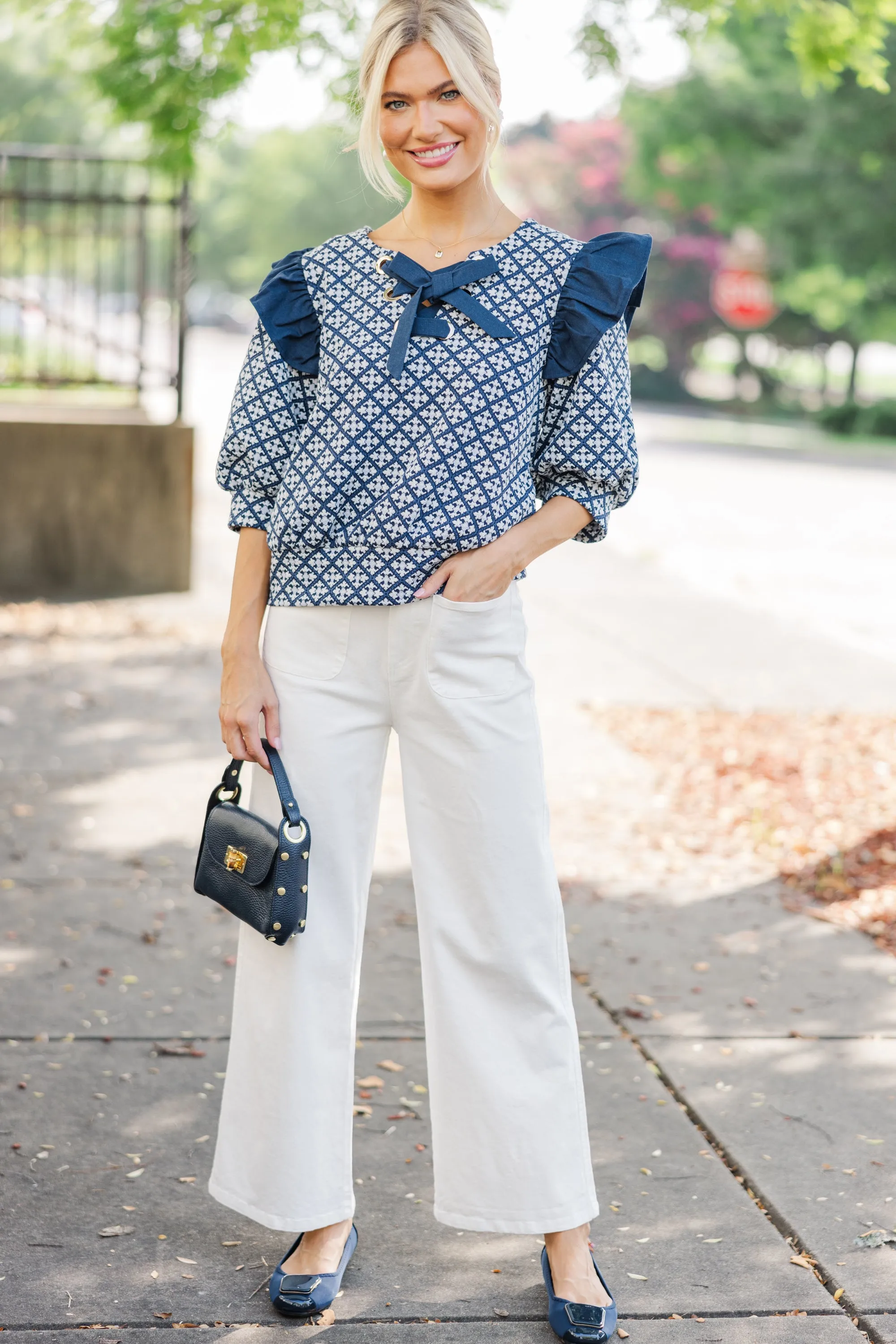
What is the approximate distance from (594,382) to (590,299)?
0.43 ft

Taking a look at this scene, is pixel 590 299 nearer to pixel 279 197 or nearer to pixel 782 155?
pixel 782 155

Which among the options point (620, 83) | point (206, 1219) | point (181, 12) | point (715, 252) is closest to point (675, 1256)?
point (206, 1219)

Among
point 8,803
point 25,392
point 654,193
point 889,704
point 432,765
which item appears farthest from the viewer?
point 654,193

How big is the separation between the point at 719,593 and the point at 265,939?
8.61 meters

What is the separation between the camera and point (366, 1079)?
338cm

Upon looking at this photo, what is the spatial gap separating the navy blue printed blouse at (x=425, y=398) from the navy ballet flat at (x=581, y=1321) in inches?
46.4

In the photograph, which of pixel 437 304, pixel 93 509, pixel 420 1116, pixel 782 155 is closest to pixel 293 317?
pixel 437 304

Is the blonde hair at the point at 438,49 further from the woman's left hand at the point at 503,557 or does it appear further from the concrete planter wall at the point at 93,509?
the concrete planter wall at the point at 93,509

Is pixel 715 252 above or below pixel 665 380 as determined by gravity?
above

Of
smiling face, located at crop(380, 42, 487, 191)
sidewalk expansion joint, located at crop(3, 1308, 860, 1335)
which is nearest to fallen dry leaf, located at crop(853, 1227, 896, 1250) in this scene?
sidewalk expansion joint, located at crop(3, 1308, 860, 1335)

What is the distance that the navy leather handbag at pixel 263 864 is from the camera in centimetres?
240

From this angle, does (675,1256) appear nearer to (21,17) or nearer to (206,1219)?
(206,1219)

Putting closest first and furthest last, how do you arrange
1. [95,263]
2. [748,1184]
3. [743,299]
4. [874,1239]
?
1. [874,1239]
2. [748,1184]
3. [95,263]
4. [743,299]

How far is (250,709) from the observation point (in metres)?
2.45
